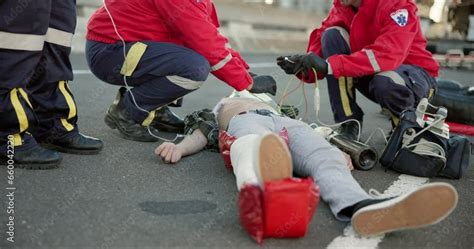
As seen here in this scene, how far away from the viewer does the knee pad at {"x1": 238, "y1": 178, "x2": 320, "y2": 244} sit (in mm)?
1592

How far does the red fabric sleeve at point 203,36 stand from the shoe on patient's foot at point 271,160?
3.91ft

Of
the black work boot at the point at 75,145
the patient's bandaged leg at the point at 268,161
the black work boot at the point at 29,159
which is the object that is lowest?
the black work boot at the point at 75,145

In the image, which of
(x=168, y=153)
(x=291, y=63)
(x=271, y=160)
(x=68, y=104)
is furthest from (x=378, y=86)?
(x=68, y=104)

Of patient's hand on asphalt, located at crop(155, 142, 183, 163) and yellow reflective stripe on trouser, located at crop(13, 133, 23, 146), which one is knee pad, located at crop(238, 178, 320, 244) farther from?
yellow reflective stripe on trouser, located at crop(13, 133, 23, 146)

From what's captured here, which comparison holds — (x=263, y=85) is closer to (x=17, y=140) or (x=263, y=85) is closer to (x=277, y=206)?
(x=17, y=140)

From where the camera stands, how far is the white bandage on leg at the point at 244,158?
5.67ft

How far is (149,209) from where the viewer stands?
6.34 ft

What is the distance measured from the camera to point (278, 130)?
2436 millimetres

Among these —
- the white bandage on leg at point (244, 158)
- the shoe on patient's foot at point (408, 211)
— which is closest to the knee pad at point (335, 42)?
the white bandage on leg at point (244, 158)

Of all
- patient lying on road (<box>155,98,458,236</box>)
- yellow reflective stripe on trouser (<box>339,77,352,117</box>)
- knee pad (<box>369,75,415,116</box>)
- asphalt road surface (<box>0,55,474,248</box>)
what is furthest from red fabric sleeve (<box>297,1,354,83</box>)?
asphalt road surface (<box>0,55,474,248</box>)

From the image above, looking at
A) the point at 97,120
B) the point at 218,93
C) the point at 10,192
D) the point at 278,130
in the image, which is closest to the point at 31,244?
the point at 10,192

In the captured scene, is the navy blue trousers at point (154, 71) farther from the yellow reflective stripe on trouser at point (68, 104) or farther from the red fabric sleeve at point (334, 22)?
the red fabric sleeve at point (334, 22)

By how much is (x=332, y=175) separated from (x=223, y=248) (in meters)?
0.54

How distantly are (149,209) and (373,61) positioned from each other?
5.24 feet
